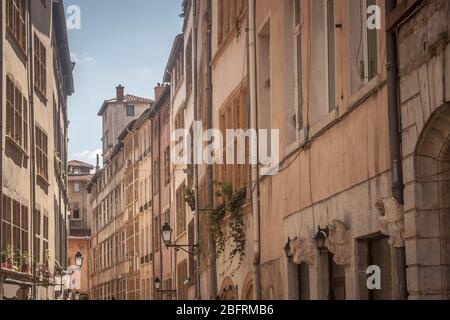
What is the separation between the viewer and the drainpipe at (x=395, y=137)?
928 cm

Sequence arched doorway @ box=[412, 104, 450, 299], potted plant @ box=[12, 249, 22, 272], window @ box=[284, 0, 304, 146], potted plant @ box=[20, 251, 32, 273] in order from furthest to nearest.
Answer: potted plant @ box=[20, 251, 32, 273] → potted plant @ box=[12, 249, 22, 272] → window @ box=[284, 0, 304, 146] → arched doorway @ box=[412, 104, 450, 299]

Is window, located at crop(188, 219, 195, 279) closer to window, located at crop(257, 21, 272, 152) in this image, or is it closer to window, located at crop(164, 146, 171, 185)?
window, located at crop(164, 146, 171, 185)

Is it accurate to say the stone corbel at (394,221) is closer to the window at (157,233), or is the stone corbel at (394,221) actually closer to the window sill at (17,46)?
the window sill at (17,46)

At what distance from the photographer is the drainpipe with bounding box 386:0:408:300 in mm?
9281

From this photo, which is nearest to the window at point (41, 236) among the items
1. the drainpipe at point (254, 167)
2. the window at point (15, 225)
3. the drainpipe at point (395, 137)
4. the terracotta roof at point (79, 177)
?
the window at point (15, 225)

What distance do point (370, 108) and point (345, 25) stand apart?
144 centimetres

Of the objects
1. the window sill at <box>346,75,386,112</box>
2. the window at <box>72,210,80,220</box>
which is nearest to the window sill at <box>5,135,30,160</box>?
the window sill at <box>346,75,386,112</box>

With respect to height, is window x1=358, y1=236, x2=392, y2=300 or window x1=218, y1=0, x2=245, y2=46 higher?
window x1=218, y1=0, x2=245, y2=46

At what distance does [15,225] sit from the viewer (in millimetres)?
18859

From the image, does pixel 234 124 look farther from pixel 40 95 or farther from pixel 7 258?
pixel 40 95

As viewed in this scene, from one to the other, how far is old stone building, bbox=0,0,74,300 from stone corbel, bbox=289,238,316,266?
5220mm

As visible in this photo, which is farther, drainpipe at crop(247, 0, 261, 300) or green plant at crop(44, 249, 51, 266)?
green plant at crop(44, 249, 51, 266)

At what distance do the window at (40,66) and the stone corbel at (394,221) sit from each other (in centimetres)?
1468

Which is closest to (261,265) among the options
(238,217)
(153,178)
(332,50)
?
(238,217)
